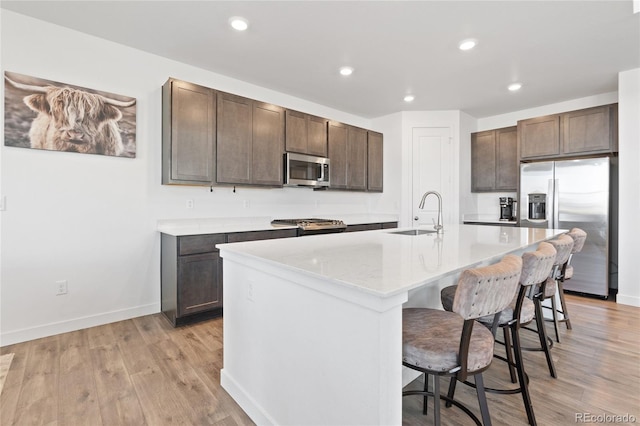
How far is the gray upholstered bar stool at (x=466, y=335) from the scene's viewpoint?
3.60 feet

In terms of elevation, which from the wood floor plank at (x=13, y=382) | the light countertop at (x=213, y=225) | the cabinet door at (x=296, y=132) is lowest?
the wood floor plank at (x=13, y=382)

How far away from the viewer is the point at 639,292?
3.51 meters

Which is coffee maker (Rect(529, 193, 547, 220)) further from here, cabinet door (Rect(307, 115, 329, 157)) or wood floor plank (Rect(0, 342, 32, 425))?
wood floor plank (Rect(0, 342, 32, 425))

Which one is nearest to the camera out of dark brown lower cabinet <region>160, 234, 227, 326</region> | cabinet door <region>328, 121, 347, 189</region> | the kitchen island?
the kitchen island

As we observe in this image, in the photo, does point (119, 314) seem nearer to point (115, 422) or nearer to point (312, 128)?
point (115, 422)

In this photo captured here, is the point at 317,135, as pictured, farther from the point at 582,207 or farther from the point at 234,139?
the point at 582,207

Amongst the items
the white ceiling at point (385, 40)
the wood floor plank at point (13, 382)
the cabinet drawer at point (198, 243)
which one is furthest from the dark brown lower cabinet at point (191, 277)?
the white ceiling at point (385, 40)

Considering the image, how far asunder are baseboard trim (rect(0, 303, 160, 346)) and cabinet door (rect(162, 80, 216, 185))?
4.29ft

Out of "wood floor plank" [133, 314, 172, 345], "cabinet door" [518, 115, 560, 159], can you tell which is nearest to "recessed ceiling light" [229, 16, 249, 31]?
"wood floor plank" [133, 314, 172, 345]

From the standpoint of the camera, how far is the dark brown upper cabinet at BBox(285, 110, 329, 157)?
3.98 m

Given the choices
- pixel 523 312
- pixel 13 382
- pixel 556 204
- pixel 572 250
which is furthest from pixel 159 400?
pixel 556 204

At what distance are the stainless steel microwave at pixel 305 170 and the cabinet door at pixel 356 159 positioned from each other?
0.55 meters

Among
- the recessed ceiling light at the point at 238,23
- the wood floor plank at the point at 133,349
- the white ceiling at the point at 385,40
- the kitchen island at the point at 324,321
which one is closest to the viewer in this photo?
the kitchen island at the point at 324,321

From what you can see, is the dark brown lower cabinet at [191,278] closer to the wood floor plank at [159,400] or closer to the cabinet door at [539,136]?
the wood floor plank at [159,400]
